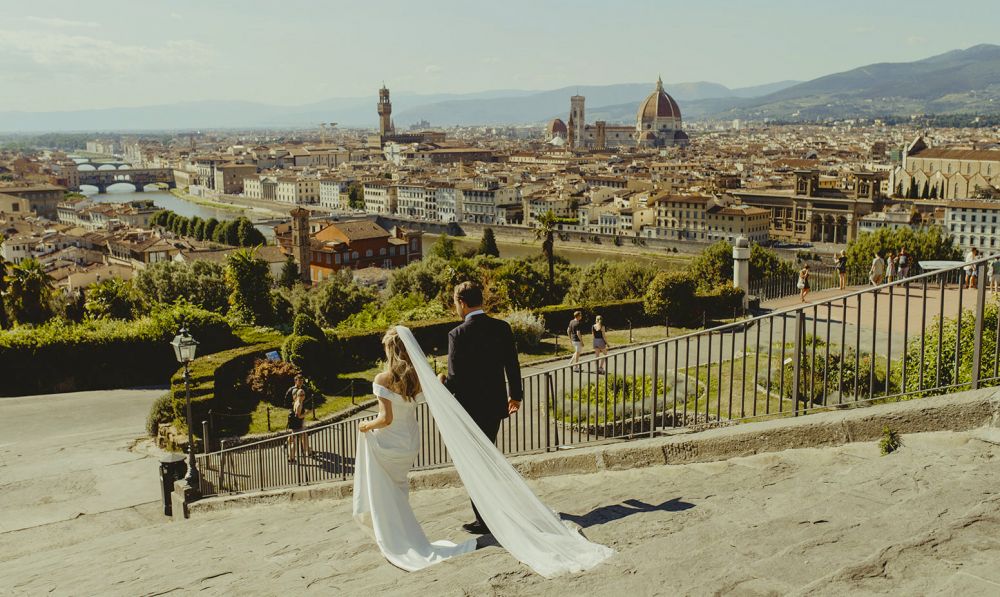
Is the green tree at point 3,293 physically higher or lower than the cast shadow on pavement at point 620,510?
lower

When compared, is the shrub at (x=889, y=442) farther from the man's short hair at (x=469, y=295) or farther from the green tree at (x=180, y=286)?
the green tree at (x=180, y=286)

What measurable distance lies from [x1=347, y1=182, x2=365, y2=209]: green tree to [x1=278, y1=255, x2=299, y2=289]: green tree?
50.0 metres

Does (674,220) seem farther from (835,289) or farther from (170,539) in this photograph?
(170,539)

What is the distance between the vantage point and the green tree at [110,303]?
2333 cm

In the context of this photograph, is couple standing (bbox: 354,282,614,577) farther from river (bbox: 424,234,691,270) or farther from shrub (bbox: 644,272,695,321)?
river (bbox: 424,234,691,270)

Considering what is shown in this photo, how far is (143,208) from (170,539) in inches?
3819

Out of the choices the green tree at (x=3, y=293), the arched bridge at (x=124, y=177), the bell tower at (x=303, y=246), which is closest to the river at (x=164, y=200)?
the arched bridge at (x=124, y=177)

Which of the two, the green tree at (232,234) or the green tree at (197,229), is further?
the green tree at (197,229)

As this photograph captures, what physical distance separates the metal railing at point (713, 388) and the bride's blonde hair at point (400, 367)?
1001 mm

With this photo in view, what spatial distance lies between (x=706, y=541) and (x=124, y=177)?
566 feet

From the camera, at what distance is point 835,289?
17188mm

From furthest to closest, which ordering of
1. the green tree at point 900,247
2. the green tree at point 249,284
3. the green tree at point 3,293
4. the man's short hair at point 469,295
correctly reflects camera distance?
1. the green tree at point 900,247
2. the green tree at point 249,284
3. the green tree at point 3,293
4. the man's short hair at point 469,295

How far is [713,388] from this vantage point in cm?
1077

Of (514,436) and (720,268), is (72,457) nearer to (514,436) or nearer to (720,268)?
(514,436)
